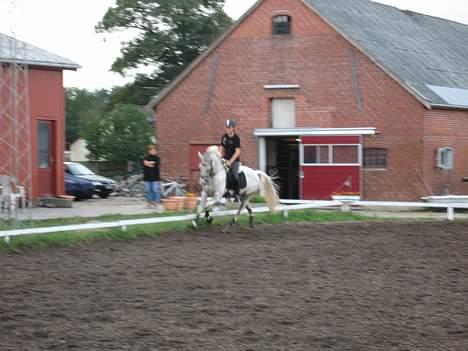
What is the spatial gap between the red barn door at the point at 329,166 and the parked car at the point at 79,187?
7265 mm

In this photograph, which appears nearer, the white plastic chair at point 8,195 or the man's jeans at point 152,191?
the white plastic chair at point 8,195

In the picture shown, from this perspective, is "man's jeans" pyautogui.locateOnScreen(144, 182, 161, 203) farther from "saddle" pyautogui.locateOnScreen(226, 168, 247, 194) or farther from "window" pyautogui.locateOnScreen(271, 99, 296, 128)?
"window" pyautogui.locateOnScreen(271, 99, 296, 128)

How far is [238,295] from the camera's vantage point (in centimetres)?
1042

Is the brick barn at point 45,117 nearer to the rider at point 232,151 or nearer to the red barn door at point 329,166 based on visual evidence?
the rider at point 232,151

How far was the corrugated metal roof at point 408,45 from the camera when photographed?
32.9 meters

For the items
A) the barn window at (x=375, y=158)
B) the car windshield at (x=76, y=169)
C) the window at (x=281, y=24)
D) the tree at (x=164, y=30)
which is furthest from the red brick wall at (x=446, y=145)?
the tree at (x=164, y=30)

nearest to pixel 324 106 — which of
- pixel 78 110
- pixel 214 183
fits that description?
pixel 214 183

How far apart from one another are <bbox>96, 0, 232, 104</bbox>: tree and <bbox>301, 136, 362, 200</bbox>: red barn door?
20.8 meters

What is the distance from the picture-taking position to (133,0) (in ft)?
168

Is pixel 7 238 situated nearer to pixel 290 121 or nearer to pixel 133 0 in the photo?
pixel 290 121

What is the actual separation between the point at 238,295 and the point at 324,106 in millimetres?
23249

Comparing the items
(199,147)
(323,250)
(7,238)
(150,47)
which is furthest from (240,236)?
(150,47)

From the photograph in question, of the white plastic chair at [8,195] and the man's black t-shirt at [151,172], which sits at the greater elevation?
the man's black t-shirt at [151,172]

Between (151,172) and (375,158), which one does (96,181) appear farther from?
(375,158)
